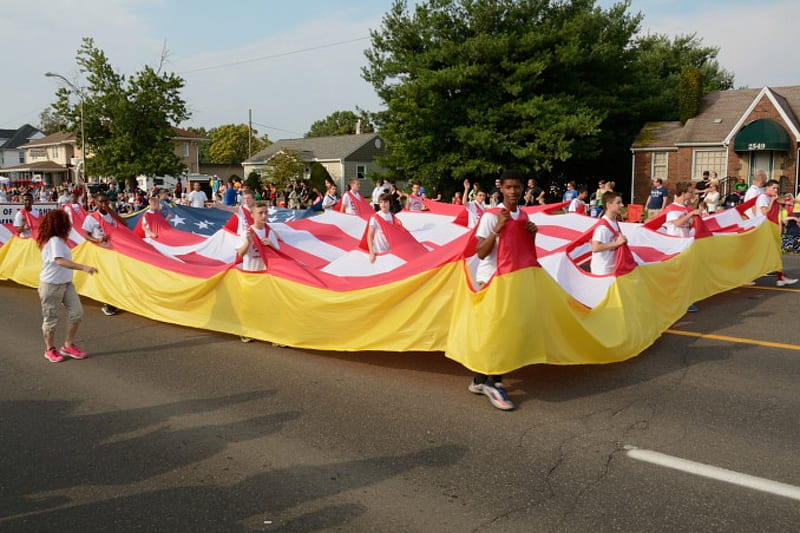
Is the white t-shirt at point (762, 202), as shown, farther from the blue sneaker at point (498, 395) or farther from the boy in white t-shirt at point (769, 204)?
the blue sneaker at point (498, 395)

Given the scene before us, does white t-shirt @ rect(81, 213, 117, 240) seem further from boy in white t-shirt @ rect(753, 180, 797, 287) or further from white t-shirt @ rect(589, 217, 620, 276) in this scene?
boy in white t-shirt @ rect(753, 180, 797, 287)

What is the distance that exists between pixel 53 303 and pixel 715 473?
21.0ft

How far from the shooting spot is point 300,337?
23.5 feet

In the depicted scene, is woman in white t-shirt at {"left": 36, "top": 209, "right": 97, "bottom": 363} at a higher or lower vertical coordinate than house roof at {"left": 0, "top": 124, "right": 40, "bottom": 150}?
lower

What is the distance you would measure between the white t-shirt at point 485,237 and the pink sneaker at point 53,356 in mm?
4511

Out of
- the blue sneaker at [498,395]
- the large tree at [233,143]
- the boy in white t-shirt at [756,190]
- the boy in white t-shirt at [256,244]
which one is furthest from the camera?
the large tree at [233,143]

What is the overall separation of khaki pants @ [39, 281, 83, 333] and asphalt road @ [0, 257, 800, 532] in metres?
0.44

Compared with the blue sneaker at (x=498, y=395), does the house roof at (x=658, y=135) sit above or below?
above

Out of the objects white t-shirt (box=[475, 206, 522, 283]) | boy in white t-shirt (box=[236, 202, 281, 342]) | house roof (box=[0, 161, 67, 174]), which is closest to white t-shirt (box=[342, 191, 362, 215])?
boy in white t-shirt (box=[236, 202, 281, 342])

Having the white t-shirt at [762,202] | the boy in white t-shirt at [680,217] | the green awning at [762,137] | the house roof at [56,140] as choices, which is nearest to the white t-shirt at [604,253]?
the boy in white t-shirt at [680,217]

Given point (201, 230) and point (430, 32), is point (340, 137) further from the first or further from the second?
point (201, 230)

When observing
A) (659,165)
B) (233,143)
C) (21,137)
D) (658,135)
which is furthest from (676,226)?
(21,137)

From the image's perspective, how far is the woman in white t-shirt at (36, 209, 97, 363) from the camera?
7.08m

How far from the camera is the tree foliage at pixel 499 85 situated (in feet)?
102
